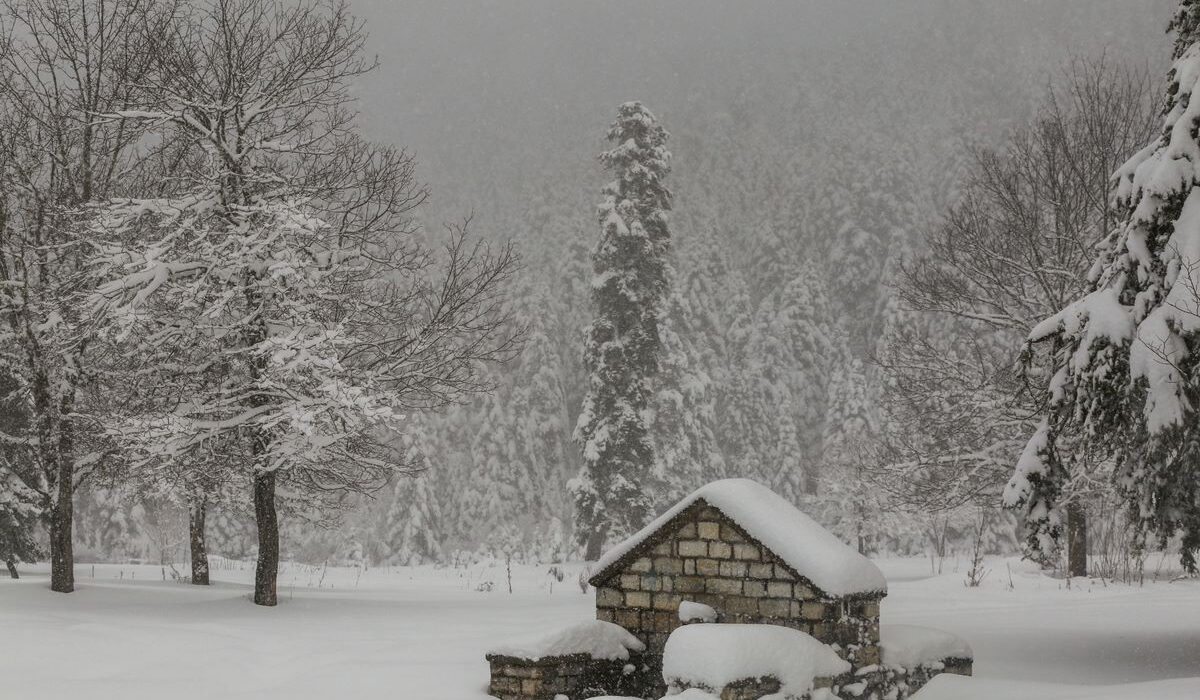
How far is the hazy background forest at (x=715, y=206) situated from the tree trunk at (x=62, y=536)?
17.1 ft

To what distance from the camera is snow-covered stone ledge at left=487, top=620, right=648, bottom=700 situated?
712 centimetres

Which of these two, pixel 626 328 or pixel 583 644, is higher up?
pixel 626 328

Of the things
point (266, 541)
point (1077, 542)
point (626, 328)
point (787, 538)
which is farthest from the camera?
point (626, 328)

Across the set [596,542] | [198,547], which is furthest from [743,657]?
[596,542]

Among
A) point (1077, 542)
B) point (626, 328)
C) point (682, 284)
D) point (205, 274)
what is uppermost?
point (682, 284)

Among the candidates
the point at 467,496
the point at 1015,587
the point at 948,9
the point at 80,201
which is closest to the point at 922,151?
the point at 948,9

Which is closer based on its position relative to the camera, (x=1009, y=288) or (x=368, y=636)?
(x=368, y=636)

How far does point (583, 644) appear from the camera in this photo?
7.36 m

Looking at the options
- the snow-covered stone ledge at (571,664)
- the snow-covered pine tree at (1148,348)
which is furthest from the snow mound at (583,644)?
the snow-covered pine tree at (1148,348)

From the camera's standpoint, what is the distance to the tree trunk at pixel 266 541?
1180 cm

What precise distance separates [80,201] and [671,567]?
10001mm

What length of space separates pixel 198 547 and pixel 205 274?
657cm

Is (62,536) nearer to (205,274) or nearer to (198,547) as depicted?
(198,547)

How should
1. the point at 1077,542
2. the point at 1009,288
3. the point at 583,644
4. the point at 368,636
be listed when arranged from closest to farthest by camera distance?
the point at 583,644, the point at 368,636, the point at 1009,288, the point at 1077,542
